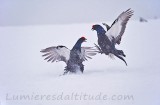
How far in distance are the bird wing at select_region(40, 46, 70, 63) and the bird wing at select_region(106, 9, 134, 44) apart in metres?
0.35

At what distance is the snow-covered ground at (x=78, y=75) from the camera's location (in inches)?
58.7

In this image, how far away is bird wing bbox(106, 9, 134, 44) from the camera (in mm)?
1556

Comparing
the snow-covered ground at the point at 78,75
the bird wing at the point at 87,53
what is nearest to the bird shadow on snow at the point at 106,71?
the snow-covered ground at the point at 78,75

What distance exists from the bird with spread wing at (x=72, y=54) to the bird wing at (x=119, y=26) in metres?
0.18

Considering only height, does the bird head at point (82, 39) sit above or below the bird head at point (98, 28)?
below

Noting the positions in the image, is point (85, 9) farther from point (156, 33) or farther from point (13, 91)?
point (13, 91)

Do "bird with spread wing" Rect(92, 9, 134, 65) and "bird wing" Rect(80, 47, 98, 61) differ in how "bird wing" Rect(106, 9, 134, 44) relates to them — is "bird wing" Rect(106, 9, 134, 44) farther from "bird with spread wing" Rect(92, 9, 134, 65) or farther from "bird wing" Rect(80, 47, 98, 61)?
"bird wing" Rect(80, 47, 98, 61)

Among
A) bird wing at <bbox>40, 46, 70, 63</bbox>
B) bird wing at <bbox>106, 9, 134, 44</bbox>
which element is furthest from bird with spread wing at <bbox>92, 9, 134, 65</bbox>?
bird wing at <bbox>40, 46, 70, 63</bbox>

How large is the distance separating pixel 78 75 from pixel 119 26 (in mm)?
487

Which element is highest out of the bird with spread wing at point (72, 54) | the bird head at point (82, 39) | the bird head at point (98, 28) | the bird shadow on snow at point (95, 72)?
the bird head at point (98, 28)

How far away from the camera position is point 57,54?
157 cm

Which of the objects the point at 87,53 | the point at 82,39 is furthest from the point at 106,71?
the point at 82,39

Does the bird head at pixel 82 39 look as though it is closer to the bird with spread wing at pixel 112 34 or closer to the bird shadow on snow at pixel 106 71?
the bird with spread wing at pixel 112 34

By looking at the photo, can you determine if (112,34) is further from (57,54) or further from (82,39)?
(57,54)
